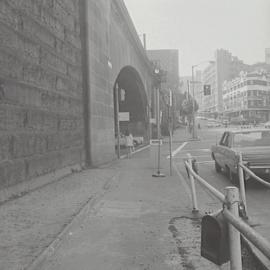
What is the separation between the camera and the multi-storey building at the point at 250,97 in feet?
361

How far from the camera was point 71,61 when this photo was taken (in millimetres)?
14547

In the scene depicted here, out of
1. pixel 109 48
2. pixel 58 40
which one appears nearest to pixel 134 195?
pixel 58 40

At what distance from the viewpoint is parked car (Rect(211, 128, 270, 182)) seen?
11.3 m

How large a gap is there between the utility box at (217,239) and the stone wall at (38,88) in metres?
6.54

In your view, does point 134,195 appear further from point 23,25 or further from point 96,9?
point 96,9

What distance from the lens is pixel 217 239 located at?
3.03 m

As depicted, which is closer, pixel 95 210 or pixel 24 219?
pixel 24 219

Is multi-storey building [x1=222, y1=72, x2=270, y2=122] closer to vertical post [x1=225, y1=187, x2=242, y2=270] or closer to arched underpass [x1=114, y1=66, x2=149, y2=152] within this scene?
arched underpass [x1=114, y1=66, x2=149, y2=152]

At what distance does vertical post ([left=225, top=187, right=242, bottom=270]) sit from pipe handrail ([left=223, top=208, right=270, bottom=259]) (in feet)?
0.17

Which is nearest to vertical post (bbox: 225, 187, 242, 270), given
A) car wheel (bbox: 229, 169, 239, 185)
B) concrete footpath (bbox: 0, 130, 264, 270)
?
concrete footpath (bbox: 0, 130, 264, 270)

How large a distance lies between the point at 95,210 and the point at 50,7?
649cm

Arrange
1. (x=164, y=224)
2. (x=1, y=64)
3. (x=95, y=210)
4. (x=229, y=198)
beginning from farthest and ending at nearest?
(x=1, y=64), (x=95, y=210), (x=164, y=224), (x=229, y=198)

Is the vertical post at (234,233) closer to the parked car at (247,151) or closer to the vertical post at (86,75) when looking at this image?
the parked car at (247,151)

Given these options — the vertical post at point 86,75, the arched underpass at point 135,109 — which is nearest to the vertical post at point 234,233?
the vertical post at point 86,75
